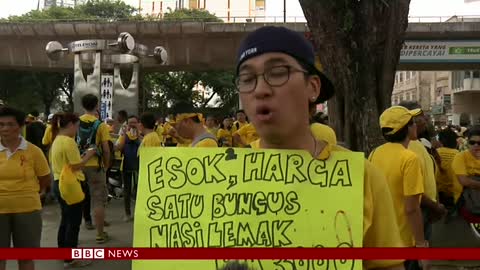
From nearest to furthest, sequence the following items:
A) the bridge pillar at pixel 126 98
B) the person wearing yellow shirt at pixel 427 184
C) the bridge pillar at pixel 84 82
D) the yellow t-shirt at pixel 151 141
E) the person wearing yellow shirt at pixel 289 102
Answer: the person wearing yellow shirt at pixel 289 102 → the person wearing yellow shirt at pixel 427 184 → the yellow t-shirt at pixel 151 141 → the bridge pillar at pixel 84 82 → the bridge pillar at pixel 126 98

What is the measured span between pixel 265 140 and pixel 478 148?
15.8 feet

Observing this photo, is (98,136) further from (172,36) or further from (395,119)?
(172,36)

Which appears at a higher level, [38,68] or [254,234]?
[38,68]

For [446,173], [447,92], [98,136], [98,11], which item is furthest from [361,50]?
[447,92]

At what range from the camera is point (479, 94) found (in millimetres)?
49812

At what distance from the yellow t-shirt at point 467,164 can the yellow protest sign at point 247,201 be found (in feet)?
15.3

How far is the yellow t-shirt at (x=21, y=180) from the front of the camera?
4461 millimetres

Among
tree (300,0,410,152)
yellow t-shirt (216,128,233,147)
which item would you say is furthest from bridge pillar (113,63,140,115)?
tree (300,0,410,152)

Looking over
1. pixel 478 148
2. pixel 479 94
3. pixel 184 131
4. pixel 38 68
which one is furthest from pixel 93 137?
pixel 479 94

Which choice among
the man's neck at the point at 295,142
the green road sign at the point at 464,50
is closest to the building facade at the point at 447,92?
the green road sign at the point at 464,50

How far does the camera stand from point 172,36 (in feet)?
87.1

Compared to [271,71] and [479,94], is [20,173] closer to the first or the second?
[271,71]

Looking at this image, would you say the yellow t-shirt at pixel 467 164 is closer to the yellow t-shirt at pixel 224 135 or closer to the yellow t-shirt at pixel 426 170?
the yellow t-shirt at pixel 426 170

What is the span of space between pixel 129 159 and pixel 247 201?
7.12 meters
